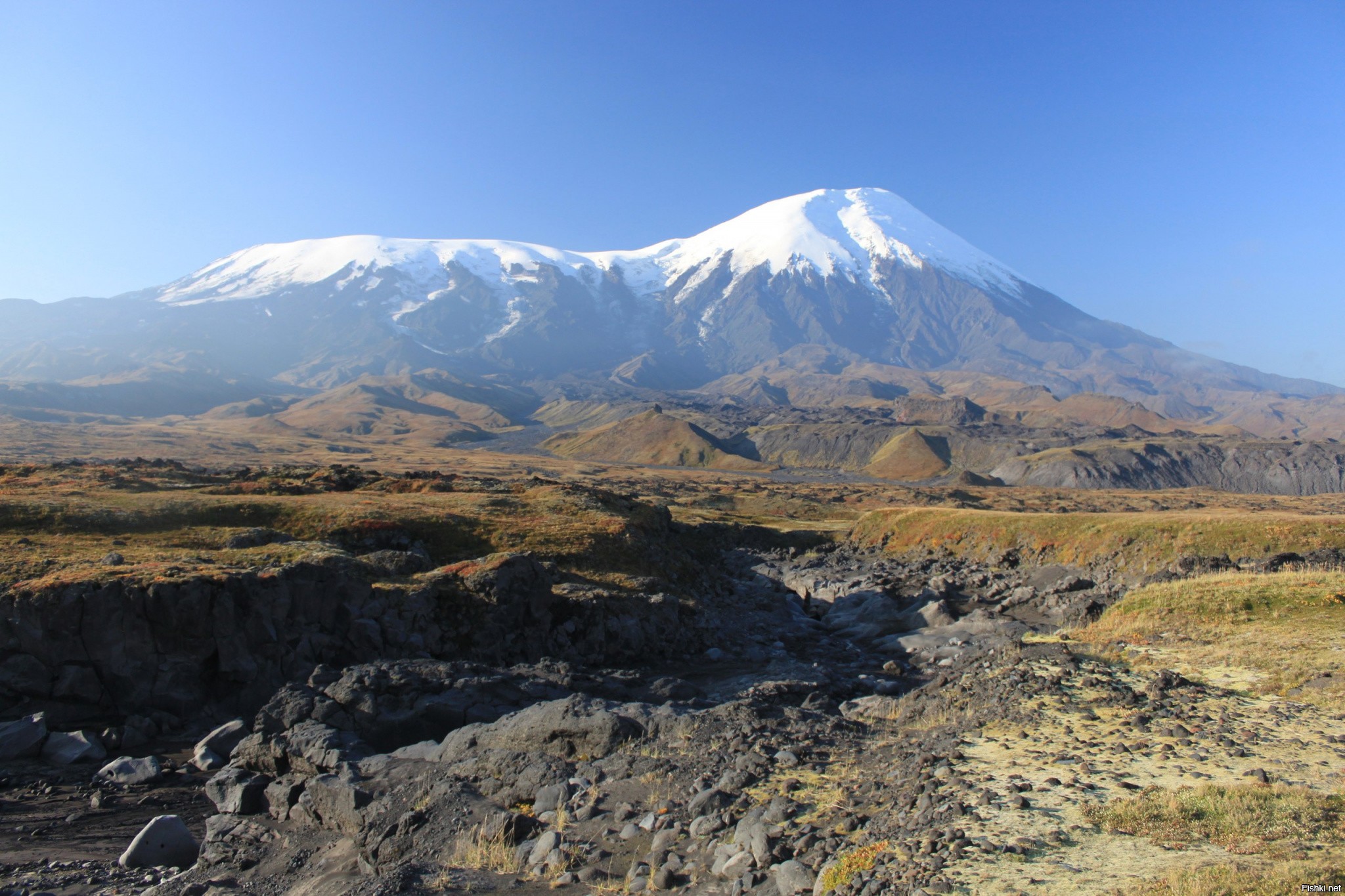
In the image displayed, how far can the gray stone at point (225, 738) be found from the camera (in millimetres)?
20250

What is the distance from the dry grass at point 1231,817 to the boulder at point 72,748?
24323mm

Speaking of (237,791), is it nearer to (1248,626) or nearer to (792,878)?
(792,878)

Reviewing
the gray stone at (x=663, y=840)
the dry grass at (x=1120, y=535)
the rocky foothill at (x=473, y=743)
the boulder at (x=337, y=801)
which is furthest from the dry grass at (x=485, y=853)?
the dry grass at (x=1120, y=535)

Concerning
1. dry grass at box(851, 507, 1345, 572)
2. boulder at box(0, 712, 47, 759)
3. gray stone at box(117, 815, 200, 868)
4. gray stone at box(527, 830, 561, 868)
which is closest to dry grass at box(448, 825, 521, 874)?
gray stone at box(527, 830, 561, 868)

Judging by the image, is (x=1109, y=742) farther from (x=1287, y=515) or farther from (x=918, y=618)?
(x=1287, y=515)

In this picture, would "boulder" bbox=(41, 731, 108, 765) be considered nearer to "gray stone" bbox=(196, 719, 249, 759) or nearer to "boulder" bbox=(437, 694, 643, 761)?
"gray stone" bbox=(196, 719, 249, 759)

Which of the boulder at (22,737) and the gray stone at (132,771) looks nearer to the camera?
the gray stone at (132,771)

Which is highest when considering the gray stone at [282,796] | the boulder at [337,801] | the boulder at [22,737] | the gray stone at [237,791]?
the boulder at [337,801]

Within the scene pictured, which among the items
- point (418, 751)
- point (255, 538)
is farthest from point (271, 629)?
point (255, 538)

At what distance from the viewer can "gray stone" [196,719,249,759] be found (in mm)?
20250

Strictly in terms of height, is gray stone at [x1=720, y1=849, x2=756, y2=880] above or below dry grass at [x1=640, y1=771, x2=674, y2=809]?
above

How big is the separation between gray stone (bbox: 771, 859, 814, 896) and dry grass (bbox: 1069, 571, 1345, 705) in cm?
1240

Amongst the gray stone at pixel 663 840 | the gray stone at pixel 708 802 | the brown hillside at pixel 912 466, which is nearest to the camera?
the gray stone at pixel 663 840

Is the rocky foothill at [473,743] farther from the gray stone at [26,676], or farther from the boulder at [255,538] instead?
the boulder at [255,538]
